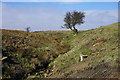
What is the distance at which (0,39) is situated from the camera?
21.9 metres

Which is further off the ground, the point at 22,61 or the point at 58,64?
the point at 22,61

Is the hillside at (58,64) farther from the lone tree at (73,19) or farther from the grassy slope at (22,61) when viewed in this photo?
the lone tree at (73,19)

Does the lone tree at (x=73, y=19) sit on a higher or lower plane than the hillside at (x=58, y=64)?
higher

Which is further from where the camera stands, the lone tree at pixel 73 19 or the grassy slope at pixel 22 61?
the lone tree at pixel 73 19

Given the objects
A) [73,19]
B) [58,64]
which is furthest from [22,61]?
[73,19]

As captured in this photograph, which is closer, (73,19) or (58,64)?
(58,64)

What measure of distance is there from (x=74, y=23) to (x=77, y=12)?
417 cm

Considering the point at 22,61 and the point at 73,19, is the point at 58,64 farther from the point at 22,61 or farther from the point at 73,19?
the point at 73,19

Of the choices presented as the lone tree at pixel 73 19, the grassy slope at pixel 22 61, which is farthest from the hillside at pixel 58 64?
the lone tree at pixel 73 19

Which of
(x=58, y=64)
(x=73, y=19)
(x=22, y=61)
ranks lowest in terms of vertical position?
(x=58, y=64)

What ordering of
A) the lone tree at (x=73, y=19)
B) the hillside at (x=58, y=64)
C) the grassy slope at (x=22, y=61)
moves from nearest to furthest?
the hillside at (x=58, y=64)
the grassy slope at (x=22, y=61)
the lone tree at (x=73, y=19)

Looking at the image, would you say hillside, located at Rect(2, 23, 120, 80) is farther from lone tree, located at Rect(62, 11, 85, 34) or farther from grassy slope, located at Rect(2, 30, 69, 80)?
lone tree, located at Rect(62, 11, 85, 34)

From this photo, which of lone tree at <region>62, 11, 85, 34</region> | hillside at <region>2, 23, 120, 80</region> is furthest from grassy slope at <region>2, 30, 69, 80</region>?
lone tree at <region>62, 11, 85, 34</region>

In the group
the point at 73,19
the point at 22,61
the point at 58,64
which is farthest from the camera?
the point at 73,19
